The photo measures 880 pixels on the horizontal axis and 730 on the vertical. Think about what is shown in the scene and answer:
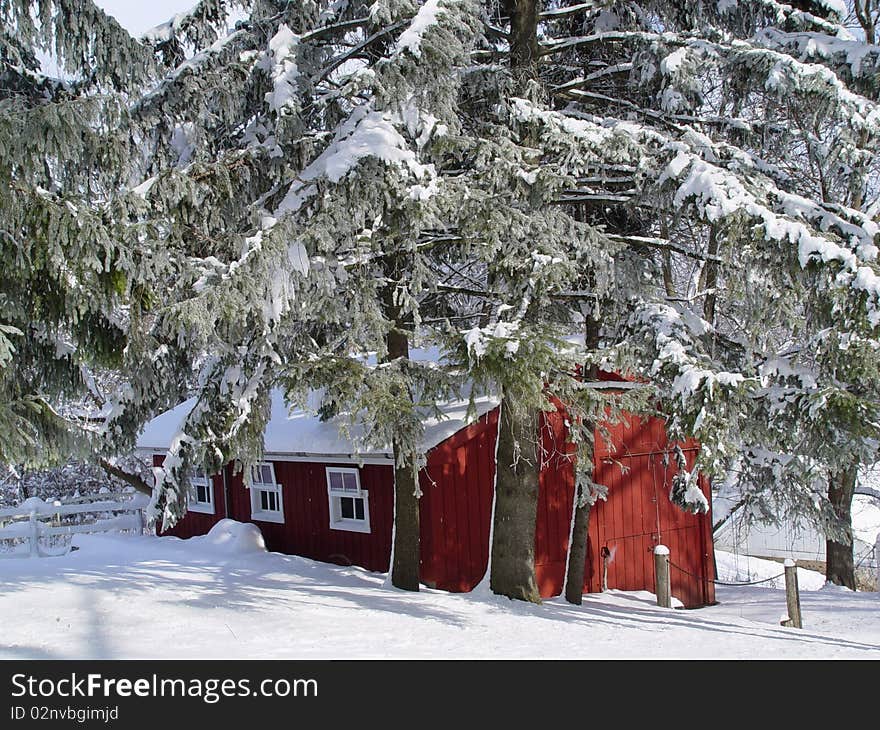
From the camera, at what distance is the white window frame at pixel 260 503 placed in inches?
609

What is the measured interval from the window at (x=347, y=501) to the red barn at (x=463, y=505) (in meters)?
0.02

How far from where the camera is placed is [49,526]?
63.3 feet

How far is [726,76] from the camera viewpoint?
31.4 feet

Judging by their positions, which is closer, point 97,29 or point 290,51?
point 97,29

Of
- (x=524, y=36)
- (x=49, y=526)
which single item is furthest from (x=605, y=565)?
(x=49, y=526)

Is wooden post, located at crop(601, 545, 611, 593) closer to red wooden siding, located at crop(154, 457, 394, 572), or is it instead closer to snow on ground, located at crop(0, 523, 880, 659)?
snow on ground, located at crop(0, 523, 880, 659)

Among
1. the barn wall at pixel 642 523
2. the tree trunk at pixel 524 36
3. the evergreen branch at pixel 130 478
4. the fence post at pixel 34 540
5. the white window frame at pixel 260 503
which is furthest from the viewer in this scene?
the evergreen branch at pixel 130 478

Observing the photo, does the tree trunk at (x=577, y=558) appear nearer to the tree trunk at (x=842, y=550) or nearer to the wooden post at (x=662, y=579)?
the wooden post at (x=662, y=579)

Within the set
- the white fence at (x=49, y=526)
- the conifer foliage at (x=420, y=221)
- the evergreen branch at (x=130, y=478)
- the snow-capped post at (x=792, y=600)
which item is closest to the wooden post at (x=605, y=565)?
the snow-capped post at (x=792, y=600)

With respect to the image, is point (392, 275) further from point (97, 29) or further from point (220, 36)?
point (97, 29)

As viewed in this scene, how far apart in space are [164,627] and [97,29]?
20.2ft

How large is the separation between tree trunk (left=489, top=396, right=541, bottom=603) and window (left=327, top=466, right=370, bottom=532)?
131 inches

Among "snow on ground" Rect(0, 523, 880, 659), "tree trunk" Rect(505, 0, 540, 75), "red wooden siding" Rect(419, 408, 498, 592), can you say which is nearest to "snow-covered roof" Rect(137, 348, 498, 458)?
"red wooden siding" Rect(419, 408, 498, 592)
